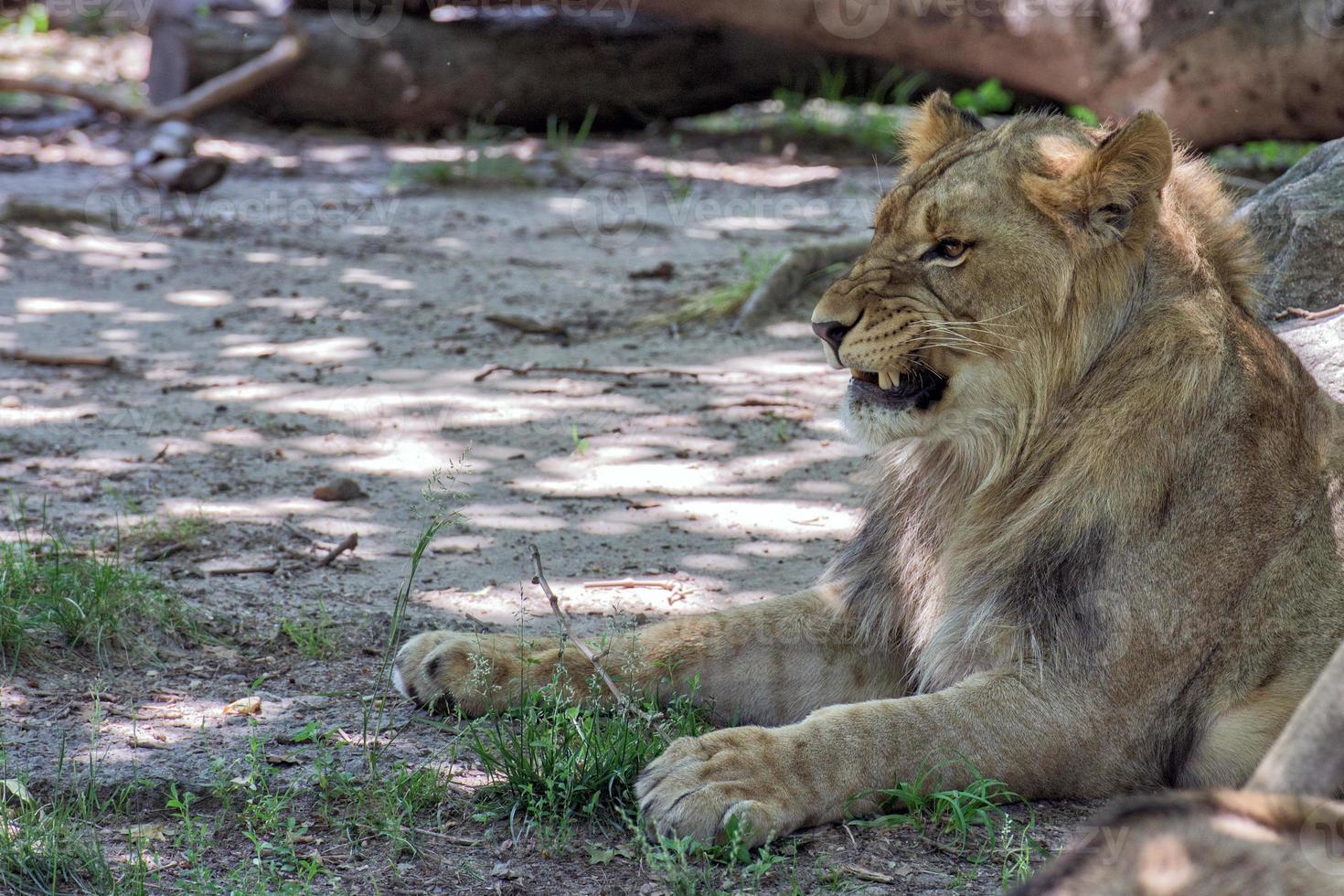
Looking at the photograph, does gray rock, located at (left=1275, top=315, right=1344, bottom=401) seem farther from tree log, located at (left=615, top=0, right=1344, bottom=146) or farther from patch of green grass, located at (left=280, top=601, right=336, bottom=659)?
tree log, located at (left=615, top=0, right=1344, bottom=146)

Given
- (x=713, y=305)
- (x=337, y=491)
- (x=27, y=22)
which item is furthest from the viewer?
(x=27, y=22)

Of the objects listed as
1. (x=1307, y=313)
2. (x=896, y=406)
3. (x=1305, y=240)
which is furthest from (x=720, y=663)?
(x=1305, y=240)

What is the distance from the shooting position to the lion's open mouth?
3.05 meters

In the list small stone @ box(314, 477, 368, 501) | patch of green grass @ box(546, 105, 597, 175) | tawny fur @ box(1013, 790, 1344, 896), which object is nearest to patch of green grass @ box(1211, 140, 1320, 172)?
patch of green grass @ box(546, 105, 597, 175)

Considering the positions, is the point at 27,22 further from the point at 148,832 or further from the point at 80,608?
the point at 148,832

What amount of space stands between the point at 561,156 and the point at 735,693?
704 cm

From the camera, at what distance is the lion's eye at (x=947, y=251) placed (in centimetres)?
297

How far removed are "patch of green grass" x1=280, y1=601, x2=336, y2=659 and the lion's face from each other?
1401 mm

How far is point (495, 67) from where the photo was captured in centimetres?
1048

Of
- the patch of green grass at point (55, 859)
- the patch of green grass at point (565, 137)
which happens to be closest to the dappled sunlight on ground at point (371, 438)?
the patch of green grass at point (55, 859)

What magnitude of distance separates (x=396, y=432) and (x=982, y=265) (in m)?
2.86

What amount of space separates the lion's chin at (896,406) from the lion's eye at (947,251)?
0.78 feet

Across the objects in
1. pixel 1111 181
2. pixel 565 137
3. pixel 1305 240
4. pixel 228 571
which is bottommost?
pixel 228 571

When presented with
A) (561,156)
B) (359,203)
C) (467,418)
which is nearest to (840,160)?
(561,156)
